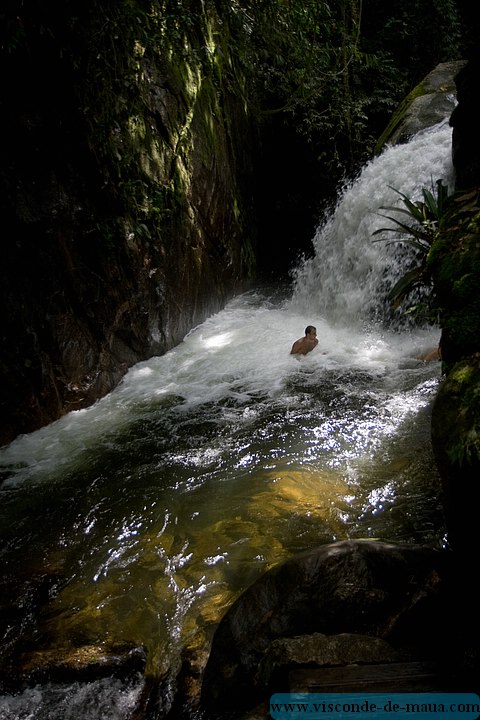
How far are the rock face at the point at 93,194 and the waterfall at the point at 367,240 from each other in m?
2.60

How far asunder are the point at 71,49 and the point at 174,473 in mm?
4344

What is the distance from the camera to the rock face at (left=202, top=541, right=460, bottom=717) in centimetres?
200

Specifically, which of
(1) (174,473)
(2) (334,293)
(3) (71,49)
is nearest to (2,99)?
(3) (71,49)

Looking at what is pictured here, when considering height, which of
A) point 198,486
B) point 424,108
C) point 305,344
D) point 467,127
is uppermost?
point 467,127

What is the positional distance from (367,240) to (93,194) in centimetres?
457

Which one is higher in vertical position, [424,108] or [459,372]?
[424,108]

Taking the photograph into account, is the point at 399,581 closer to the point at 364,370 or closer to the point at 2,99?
the point at 364,370

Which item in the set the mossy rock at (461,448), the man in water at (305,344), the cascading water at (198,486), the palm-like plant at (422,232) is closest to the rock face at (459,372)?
the mossy rock at (461,448)

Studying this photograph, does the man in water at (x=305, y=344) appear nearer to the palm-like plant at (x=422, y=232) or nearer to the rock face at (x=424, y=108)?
the palm-like plant at (x=422, y=232)

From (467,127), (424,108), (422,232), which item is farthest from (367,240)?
(422,232)

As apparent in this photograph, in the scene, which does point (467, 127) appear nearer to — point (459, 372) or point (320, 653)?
point (459, 372)

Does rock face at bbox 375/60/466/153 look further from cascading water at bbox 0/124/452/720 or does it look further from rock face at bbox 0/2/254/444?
cascading water at bbox 0/124/452/720

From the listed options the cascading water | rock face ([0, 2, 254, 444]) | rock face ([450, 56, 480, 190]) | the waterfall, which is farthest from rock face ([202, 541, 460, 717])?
the waterfall

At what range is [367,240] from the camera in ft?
25.7
